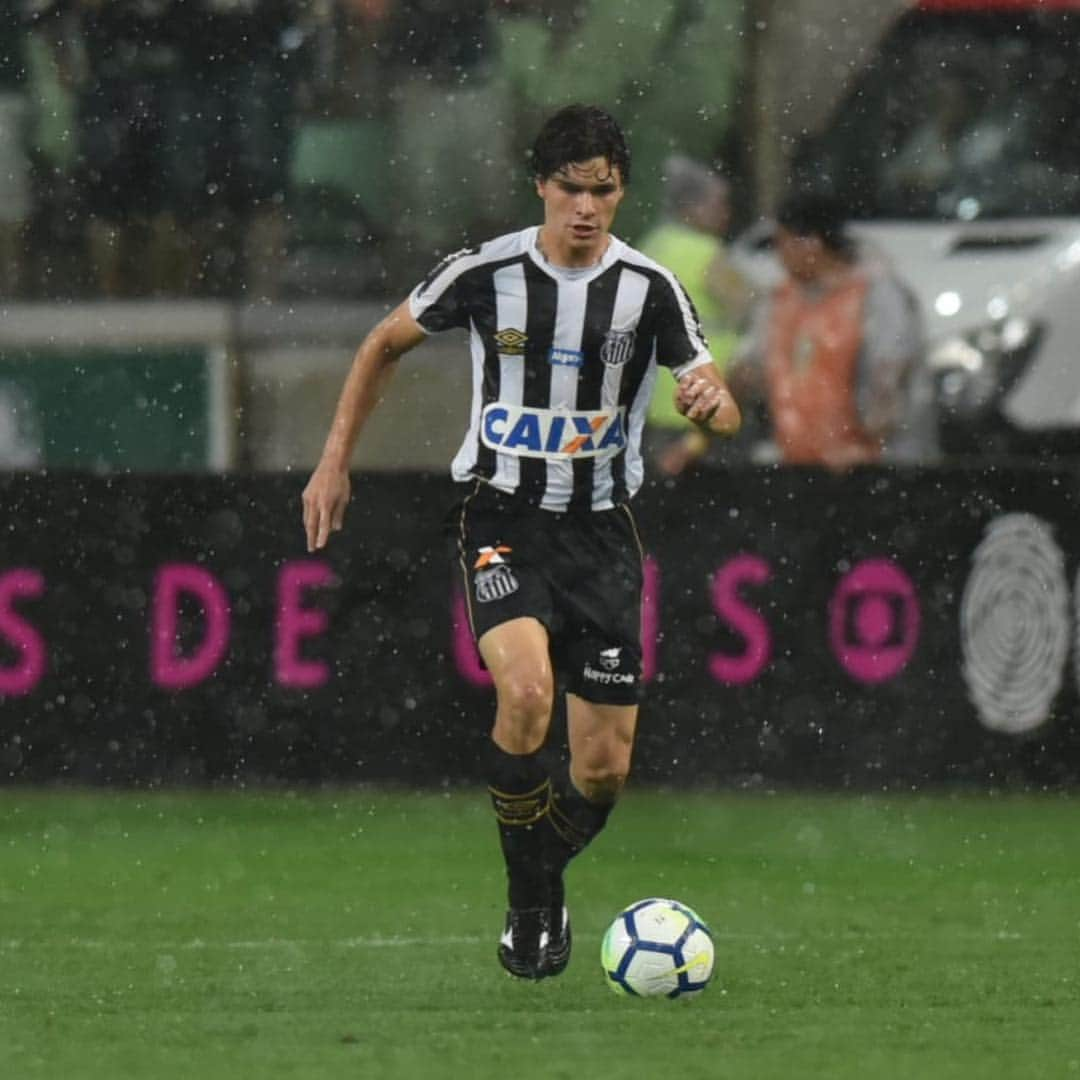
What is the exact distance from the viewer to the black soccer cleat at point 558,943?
20.5 feet

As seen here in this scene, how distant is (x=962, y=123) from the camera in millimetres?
11359

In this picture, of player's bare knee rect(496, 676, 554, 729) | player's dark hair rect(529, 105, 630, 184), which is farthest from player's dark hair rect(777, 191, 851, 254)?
player's bare knee rect(496, 676, 554, 729)

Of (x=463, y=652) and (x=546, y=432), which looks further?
(x=463, y=652)

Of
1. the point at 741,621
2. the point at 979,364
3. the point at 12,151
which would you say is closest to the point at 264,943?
the point at 741,621

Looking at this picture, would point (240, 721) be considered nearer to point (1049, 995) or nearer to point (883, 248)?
point (883, 248)

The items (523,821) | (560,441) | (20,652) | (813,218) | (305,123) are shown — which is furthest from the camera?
(305,123)

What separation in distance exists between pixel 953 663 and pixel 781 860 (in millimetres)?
1418

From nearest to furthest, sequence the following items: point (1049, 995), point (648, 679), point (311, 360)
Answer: point (1049, 995) → point (648, 679) → point (311, 360)

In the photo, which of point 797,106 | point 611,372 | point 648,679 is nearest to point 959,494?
point 648,679

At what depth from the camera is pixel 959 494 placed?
9.70 m

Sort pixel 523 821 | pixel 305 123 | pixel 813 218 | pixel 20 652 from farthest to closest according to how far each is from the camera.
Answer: pixel 305 123
pixel 813 218
pixel 20 652
pixel 523 821

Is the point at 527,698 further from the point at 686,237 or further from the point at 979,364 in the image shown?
the point at 979,364

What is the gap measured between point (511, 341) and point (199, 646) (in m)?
3.34

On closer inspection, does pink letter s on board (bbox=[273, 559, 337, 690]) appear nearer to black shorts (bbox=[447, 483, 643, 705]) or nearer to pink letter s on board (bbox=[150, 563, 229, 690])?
pink letter s on board (bbox=[150, 563, 229, 690])
